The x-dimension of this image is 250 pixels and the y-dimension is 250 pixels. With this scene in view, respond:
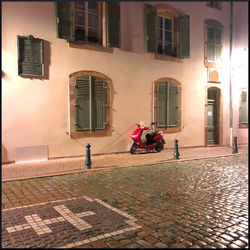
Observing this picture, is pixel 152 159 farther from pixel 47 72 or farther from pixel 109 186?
pixel 47 72

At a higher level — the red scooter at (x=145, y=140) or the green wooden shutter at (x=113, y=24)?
the green wooden shutter at (x=113, y=24)

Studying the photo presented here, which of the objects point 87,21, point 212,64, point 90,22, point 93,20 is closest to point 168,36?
point 212,64

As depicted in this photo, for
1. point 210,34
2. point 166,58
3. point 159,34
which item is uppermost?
point 210,34

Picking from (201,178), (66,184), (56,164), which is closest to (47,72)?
(56,164)

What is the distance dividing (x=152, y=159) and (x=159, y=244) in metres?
5.71

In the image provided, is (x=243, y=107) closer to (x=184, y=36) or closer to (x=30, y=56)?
(x=184, y=36)

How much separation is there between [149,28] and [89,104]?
3.92 metres

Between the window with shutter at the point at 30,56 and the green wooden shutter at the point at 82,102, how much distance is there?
1.29 metres

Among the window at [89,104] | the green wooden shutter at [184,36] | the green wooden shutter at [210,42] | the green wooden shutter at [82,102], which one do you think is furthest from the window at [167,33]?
the green wooden shutter at [82,102]

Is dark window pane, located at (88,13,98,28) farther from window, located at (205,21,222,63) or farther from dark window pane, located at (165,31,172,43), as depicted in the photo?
window, located at (205,21,222,63)

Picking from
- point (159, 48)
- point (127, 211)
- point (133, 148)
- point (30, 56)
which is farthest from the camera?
point (159, 48)

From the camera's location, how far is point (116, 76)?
9641 mm

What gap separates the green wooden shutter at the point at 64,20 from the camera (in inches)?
327

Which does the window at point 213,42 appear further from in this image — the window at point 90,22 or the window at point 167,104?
the window at point 90,22
